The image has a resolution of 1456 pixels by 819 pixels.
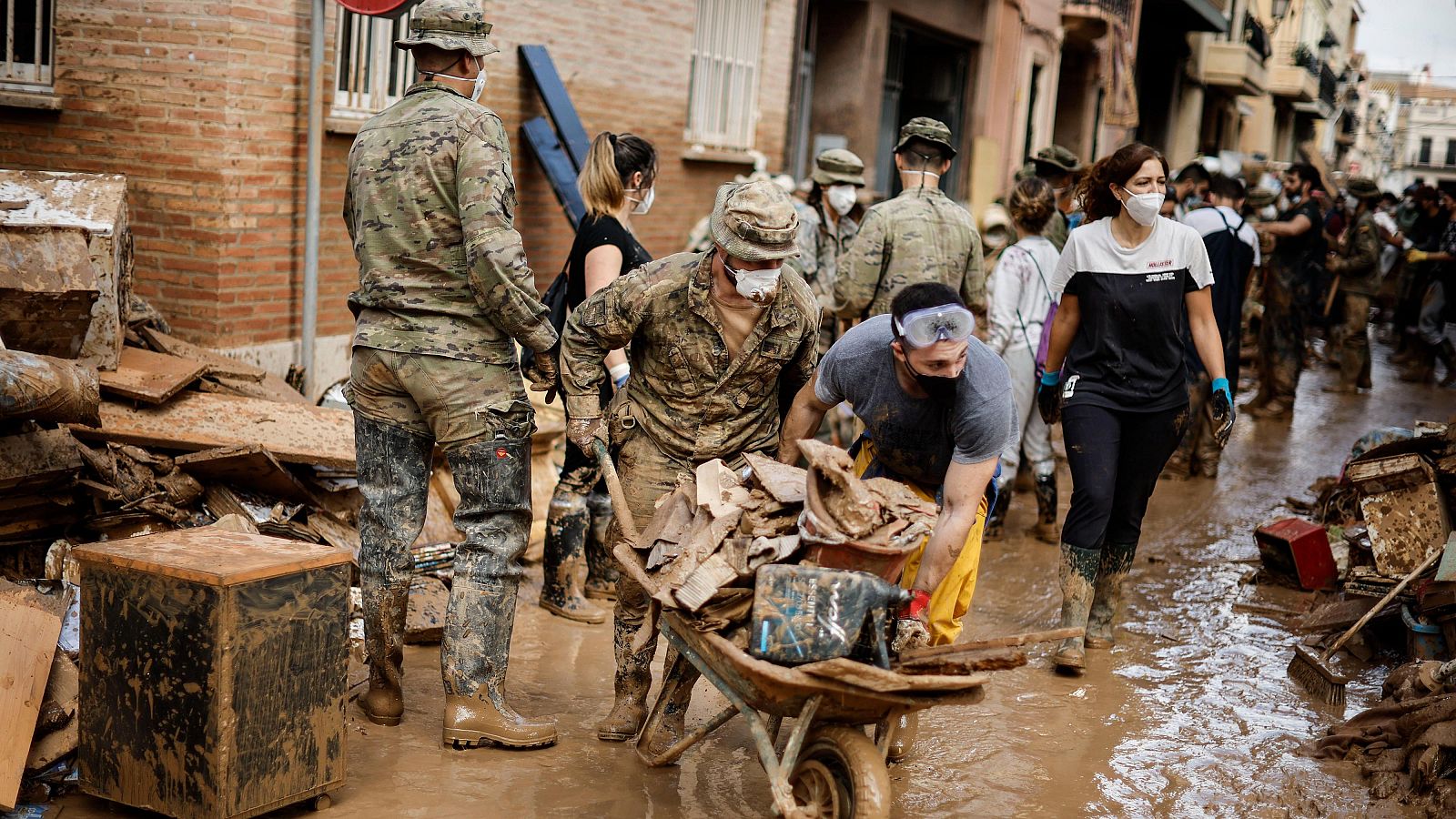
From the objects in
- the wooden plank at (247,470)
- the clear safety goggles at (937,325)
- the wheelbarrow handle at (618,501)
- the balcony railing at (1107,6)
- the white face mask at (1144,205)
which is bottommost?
the wooden plank at (247,470)

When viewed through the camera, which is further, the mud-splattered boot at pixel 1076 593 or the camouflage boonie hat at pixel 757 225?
the mud-splattered boot at pixel 1076 593

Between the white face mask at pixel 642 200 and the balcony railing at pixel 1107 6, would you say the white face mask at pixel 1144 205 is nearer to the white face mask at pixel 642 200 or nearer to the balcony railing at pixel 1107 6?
the white face mask at pixel 642 200

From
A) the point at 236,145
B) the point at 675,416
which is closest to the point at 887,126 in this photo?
the point at 236,145

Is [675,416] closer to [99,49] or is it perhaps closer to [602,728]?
[602,728]

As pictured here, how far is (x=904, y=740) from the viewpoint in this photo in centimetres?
448

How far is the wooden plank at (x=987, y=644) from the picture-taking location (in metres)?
3.51

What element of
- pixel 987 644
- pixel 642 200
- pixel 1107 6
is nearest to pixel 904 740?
pixel 987 644

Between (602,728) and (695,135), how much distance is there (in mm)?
9014

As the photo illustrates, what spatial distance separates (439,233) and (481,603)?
47.5 inches

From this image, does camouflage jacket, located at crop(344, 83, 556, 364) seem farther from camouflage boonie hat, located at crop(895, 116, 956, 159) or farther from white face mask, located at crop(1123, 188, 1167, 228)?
camouflage boonie hat, located at crop(895, 116, 956, 159)

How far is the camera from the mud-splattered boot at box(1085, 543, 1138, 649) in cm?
577

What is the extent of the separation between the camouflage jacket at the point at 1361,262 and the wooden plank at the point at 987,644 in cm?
1184

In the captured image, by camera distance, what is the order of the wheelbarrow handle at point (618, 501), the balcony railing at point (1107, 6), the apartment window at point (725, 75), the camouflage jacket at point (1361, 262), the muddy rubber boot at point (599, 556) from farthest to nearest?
the balcony railing at point (1107, 6) → the camouflage jacket at point (1361, 262) → the apartment window at point (725, 75) → the muddy rubber boot at point (599, 556) → the wheelbarrow handle at point (618, 501)

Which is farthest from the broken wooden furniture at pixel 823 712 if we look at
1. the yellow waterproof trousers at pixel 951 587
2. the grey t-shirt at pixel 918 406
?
the grey t-shirt at pixel 918 406
